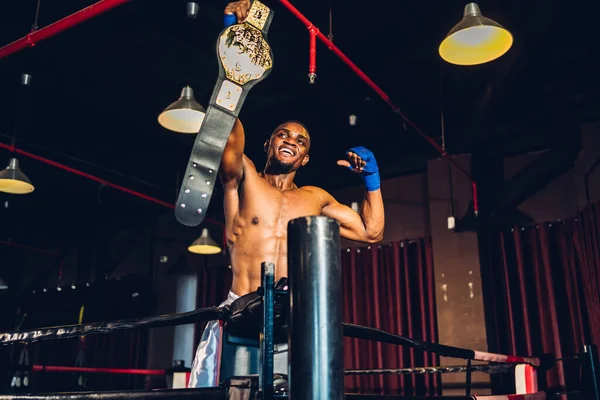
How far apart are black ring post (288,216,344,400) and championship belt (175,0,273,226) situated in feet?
1.22

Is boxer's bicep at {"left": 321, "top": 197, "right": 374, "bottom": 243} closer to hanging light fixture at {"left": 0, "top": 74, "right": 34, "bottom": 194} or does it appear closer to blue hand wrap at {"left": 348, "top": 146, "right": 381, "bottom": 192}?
blue hand wrap at {"left": 348, "top": 146, "right": 381, "bottom": 192}

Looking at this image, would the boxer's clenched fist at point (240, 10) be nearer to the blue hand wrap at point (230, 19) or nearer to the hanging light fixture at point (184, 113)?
the blue hand wrap at point (230, 19)

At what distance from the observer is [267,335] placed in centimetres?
97

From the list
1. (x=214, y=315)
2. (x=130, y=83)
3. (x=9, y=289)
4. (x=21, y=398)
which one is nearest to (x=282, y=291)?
(x=214, y=315)

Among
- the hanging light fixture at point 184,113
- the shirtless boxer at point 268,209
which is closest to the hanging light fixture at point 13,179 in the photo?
the hanging light fixture at point 184,113

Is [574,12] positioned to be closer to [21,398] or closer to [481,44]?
[481,44]

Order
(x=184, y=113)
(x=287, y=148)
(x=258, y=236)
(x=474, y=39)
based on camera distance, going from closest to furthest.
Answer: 1. (x=258, y=236)
2. (x=287, y=148)
3. (x=474, y=39)
4. (x=184, y=113)

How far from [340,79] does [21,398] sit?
4396mm

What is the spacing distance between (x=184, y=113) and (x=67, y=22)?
1.56 meters

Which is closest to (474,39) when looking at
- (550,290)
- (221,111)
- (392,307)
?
(221,111)

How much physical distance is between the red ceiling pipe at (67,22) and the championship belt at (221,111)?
1407 millimetres

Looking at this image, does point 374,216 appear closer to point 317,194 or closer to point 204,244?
point 317,194

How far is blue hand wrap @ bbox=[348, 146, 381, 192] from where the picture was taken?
2.28 m

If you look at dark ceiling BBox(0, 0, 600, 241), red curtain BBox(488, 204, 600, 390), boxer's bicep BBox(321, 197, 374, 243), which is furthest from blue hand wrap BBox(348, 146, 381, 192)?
red curtain BBox(488, 204, 600, 390)
